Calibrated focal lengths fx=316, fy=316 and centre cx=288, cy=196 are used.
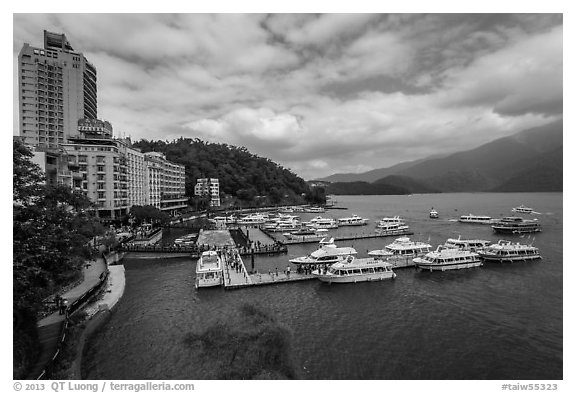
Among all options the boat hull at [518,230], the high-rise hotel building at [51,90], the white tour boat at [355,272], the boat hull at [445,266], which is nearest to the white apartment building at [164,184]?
the high-rise hotel building at [51,90]

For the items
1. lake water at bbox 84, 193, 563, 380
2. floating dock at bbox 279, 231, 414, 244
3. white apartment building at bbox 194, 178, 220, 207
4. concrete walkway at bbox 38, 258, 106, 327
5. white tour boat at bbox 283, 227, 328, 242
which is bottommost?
lake water at bbox 84, 193, 563, 380

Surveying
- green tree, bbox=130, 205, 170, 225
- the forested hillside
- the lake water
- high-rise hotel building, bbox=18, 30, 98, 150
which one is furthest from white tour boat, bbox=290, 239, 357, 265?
the forested hillside

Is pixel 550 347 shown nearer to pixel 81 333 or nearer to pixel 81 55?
pixel 81 333

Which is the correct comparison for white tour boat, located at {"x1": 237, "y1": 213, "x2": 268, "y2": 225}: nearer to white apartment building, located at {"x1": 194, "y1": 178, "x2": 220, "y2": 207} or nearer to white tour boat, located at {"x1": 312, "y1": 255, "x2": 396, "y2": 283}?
white apartment building, located at {"x1": 194, "y1": 178, "x2": 220, "y2": 207}

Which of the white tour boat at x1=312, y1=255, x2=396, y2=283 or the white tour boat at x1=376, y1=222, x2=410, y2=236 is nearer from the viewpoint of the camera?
the white tour boat at x1=312, y1=255, x2=396, y2=283

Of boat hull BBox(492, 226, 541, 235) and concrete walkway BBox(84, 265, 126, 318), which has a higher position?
boat hull BBox(492, 226, 541, 235)

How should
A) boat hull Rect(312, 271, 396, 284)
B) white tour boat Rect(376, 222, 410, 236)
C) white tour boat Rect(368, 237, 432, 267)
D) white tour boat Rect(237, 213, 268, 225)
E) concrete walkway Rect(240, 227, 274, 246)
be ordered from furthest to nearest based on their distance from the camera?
white tour boat Rect(237, 213, 268, 225), white tour boat Rect(376, 222, 410, 236), concrete walkway Rect(240, 227, 274, 246), white tour boat Rect(368, 237, 432, 267), boat hull Rect(312, 271, 396, 284)

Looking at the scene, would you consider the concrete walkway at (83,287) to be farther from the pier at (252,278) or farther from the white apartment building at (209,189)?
the white apartment building at (209,189)

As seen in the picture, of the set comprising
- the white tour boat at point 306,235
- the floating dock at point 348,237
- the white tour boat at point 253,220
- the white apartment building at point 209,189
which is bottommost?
the floating dock at point 348,237
